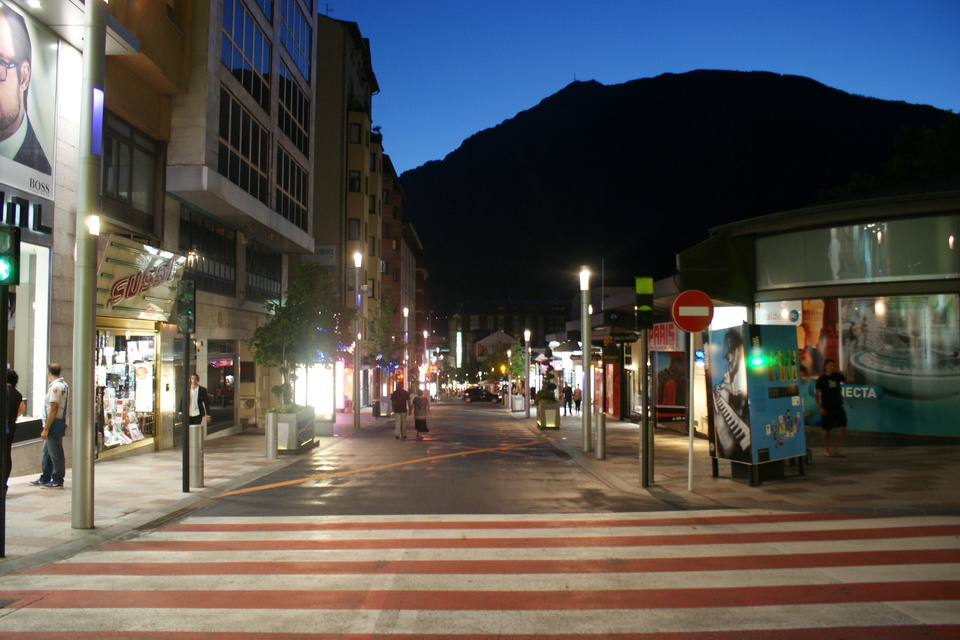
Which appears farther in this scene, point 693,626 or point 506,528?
point 506,528

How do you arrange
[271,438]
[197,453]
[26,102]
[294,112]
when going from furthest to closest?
[294,112]
[271,438]
[26,102]
[197,453]

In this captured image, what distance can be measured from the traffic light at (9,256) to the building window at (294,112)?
22355mm

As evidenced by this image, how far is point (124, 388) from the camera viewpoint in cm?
1812

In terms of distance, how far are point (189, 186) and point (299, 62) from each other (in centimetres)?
1442

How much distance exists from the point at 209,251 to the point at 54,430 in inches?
495

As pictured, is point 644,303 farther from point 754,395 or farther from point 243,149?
point 243,149

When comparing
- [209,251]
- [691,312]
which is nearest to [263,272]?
[209,251]

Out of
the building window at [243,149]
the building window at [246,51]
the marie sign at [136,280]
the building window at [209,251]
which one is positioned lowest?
the marie sign at [136,280]

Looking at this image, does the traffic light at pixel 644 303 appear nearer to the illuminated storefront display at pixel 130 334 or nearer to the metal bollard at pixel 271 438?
the metal bollard at pixel 271 438

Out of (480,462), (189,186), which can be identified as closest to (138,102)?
(189,186)

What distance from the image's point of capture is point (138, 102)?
18.2m

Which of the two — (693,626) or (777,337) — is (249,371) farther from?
(693,626)

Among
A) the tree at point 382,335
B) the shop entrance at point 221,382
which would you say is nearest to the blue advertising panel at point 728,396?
the shop entrance at point 221,382

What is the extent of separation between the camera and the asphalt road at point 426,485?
10.9 m
